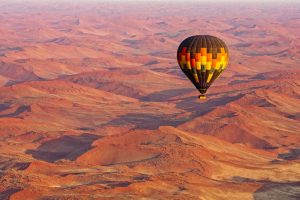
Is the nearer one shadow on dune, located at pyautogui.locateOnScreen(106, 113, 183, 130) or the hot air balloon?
the hot air balloon

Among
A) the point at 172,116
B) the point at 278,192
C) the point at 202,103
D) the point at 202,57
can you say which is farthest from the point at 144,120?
the point at 202,57

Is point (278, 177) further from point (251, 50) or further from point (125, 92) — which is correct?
point (251, 50)

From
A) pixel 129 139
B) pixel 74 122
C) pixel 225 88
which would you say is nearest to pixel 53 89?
pixel 74 122

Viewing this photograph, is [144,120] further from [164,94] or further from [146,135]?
[164,94]

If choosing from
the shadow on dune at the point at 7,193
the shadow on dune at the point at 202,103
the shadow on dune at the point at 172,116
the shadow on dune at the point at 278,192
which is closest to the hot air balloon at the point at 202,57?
the shadow on dune at the point at 278,192

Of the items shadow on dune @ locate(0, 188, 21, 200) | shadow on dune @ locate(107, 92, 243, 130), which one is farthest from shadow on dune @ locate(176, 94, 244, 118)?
shadow on dune @ locate(0, 188, 21, 200)

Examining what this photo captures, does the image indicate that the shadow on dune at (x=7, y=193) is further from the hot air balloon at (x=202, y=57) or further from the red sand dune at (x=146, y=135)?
the hot air balloon at (x=202, y=57)

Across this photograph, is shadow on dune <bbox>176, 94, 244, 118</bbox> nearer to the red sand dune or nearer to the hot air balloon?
the red sand dune
